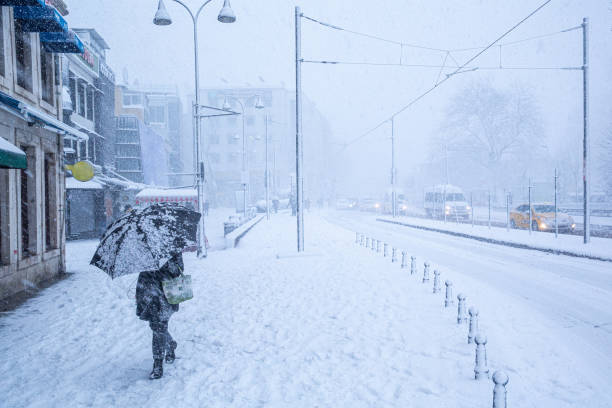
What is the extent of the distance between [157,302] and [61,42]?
8726mm

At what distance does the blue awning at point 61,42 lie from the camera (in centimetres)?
1001

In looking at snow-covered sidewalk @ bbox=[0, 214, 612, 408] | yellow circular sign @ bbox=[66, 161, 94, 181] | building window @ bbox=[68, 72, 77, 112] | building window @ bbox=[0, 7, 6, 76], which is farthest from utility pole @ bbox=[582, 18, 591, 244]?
building window @ bbox=[68, 72, 77, 112]

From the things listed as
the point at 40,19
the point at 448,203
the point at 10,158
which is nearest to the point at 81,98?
the point at 40,19

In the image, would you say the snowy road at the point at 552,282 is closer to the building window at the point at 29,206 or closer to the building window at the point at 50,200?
the building window at the point at 29,206

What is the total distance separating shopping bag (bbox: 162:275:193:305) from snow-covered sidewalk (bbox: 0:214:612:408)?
0.61 m

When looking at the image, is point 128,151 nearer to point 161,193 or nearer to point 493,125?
point 161,193

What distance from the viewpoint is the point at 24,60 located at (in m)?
9.78

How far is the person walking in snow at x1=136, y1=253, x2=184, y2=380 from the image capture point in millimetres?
4516

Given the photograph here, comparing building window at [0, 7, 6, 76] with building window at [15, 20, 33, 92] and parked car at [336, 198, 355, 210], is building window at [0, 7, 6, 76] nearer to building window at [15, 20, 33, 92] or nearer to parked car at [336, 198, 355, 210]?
building window at [15, 20, 33, 92]

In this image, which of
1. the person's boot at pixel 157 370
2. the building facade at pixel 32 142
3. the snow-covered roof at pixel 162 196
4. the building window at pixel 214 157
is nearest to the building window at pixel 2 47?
the building facade at pixel 32 142

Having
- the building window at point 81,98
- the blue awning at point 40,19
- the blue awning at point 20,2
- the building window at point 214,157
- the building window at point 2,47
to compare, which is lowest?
the building window at point 2,47

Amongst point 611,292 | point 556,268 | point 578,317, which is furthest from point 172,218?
point 556,268

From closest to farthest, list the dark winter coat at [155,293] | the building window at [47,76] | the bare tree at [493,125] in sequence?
the dark winter coat at [155,293], the building window at [47,76], the bare tree at [493,125]

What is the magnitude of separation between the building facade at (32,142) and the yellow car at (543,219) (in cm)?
2062
